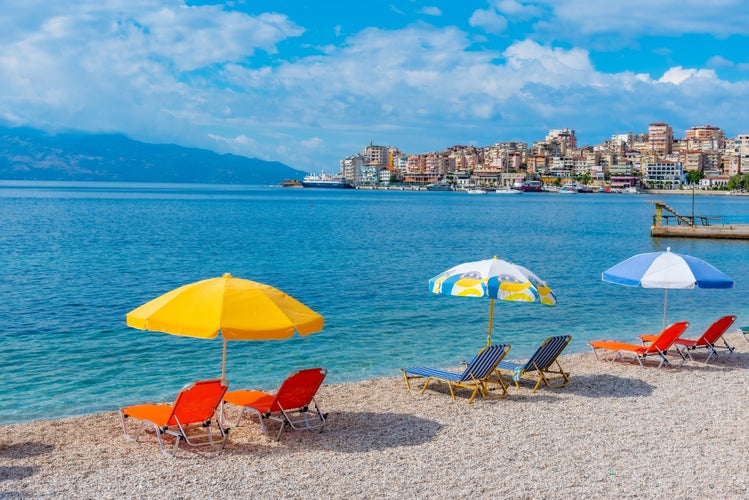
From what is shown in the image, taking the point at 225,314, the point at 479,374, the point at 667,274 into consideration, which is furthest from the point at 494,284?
the point at 225,314

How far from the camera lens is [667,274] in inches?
468

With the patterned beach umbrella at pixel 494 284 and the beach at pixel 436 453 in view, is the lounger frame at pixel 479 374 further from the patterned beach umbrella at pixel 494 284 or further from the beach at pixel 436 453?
the patterned beach umbrella at pixel 494 284

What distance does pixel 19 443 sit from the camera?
26.5ft

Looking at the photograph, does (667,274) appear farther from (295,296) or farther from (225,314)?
(295,296)

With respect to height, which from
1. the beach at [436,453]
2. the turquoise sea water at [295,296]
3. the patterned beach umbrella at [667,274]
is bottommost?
the turquoise sea water at [295,296]

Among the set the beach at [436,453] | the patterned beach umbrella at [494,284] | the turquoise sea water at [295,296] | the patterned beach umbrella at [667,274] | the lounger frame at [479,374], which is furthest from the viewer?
the turquoise sea water at [295,296]

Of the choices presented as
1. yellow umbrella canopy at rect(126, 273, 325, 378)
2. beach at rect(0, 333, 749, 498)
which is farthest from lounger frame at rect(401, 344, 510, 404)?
yellow umbrella canopy at rect(126, 273, 325, 378)

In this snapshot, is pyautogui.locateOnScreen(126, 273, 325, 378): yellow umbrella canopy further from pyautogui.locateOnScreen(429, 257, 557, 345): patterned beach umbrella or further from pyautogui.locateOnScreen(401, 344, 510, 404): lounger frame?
pyautogui.locateOnScreen(429, 257, 557, 345): patterned beach umbrella

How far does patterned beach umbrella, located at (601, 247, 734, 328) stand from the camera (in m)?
11.7

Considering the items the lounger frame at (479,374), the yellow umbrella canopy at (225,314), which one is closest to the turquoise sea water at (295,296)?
the lounger frame at (479,374)

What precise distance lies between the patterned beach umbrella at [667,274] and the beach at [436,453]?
189 centimetres

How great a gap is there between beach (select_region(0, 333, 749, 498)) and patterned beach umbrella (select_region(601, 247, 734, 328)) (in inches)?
74.2

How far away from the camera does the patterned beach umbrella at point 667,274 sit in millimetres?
11719

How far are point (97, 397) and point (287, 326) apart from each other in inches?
→ 195
